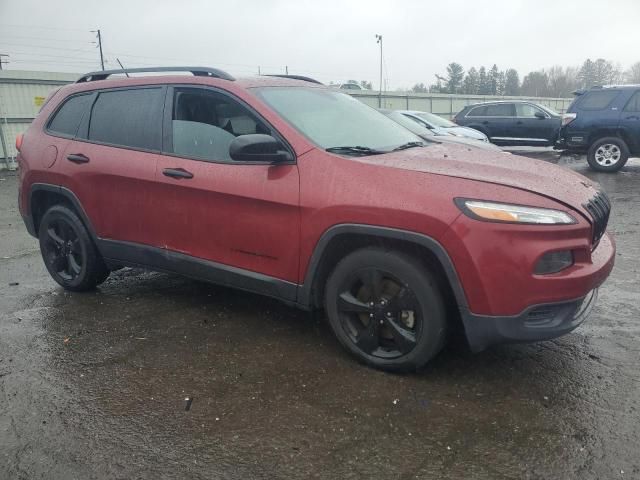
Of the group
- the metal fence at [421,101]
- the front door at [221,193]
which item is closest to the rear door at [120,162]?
the front door at [221,193]

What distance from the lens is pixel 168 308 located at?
4.32 m

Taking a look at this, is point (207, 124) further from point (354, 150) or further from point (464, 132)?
point (464, 132)

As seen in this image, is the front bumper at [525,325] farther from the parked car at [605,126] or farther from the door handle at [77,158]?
the parked car at [605,126]

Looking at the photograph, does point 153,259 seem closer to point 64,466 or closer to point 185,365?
point 185,365

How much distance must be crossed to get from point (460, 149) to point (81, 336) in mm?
3002

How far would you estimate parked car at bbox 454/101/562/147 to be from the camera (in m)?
15.3

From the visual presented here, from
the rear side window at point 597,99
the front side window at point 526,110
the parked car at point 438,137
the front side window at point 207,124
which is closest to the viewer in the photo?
the front side window at point 207,124

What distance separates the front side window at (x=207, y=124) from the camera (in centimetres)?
356

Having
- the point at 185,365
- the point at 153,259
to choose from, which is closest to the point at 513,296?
the point at 185,365

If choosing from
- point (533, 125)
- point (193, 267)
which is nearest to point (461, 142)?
point (193, 267)

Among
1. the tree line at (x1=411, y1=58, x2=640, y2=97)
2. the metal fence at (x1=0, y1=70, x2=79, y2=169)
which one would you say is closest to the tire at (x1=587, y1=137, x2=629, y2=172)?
the metal fence at (x1=0, y1=70, x2=79, y2=169)

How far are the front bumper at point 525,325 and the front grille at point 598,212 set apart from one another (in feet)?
1.32

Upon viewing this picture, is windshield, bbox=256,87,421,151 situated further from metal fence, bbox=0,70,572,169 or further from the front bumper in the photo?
metal fence, bbox=0,70,572,169

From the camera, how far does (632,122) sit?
37.0 ft
